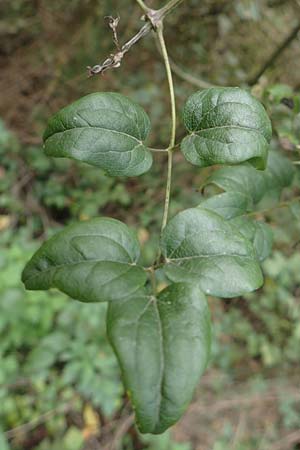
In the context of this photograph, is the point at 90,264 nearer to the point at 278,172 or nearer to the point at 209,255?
the point at 209,255

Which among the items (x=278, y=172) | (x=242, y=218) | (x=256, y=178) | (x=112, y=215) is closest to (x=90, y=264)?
(x=242, y=218)

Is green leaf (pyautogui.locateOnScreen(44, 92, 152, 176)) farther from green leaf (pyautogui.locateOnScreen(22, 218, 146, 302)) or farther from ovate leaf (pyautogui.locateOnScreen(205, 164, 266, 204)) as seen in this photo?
ovate leaf (pyautogui.locateOnScreen(205, 164, 266, 204))

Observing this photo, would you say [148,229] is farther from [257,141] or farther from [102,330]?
[257,141]

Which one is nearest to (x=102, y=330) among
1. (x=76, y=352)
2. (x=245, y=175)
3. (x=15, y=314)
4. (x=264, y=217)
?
(x=76, y=352)

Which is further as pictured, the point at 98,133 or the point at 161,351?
the point at 98,133

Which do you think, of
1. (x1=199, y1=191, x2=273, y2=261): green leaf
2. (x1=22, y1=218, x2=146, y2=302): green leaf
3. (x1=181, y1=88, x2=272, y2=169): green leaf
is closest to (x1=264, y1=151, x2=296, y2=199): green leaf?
(x1=199, y1=191, x2=273, y2=261): green leaf

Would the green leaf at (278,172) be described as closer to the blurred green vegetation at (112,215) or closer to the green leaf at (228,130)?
the green leaf at (228,130)

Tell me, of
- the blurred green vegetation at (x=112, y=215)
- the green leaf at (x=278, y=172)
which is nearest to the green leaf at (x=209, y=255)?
the green leaf at (x=278, y=172)
